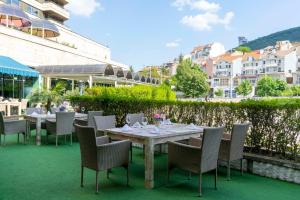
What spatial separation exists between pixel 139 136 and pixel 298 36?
738 feet

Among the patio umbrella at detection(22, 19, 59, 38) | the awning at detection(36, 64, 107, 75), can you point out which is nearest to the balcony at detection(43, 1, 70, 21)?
the patio umbrella at detection(22, 19, 59, 38)

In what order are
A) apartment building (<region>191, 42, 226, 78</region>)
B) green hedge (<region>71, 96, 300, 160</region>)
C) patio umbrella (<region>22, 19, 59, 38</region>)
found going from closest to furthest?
green hedge (<region>71, 96, 300, 160</region>), patio umbrella (<region>22, 19, 59, 38</region>), apartment building (<region>191, 42, 226, 78</region>)

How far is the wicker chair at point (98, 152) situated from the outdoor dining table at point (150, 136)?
0.29 meters

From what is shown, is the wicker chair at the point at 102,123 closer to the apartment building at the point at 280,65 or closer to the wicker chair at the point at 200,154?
the wicker chair at the point at 200,154

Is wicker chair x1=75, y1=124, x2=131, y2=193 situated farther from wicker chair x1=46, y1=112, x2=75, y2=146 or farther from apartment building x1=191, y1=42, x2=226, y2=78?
apartment building x1=191, y1=42, x2=226, y2=78

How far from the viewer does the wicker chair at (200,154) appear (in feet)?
13.4

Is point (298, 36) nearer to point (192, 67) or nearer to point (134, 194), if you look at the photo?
point (192, 67)

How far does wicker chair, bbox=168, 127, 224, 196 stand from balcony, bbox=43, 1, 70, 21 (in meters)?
41.4

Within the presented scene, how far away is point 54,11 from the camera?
41125 mm

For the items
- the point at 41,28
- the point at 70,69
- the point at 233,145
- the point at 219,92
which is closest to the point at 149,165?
the point at 233,145

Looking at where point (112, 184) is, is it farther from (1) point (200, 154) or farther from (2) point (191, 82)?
(2) point (191, 82)

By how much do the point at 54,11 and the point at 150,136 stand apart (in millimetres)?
41417

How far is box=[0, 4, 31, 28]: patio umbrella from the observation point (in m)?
20.3

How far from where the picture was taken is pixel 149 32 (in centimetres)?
5709
